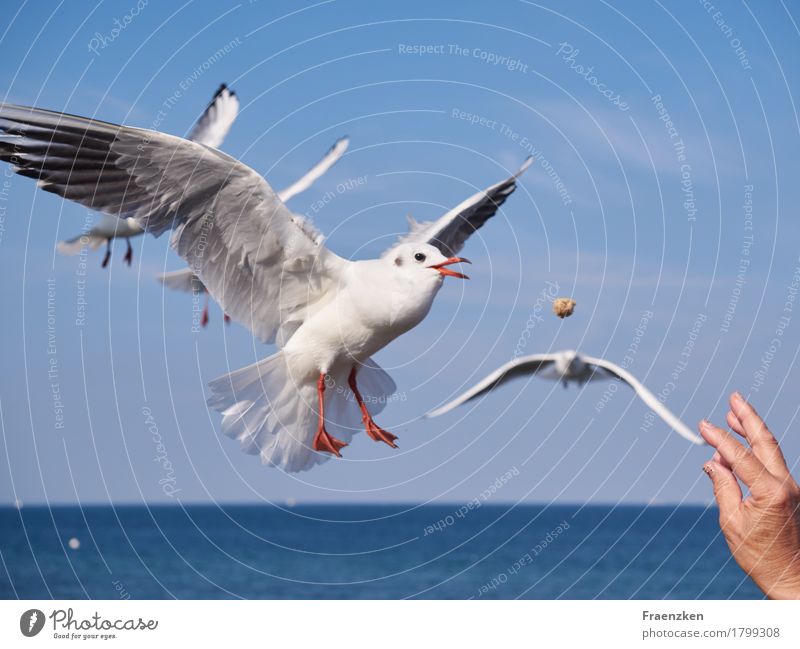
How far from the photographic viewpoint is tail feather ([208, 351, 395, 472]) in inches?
147

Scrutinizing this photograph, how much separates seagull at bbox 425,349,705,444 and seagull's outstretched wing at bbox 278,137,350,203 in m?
1.75

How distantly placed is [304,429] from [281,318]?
0.39 m

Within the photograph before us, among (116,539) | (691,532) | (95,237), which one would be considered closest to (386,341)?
(95,237)

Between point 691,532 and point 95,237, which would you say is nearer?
point 95,237

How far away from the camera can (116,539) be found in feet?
87.7

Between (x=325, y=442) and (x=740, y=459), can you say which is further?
(x=325, y=442)

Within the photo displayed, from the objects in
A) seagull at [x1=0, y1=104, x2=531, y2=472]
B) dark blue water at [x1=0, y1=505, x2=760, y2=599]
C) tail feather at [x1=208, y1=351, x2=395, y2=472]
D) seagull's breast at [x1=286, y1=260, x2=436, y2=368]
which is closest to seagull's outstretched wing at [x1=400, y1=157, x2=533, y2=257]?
seagull at [x1=0, y1=104, x2=531, y2=472]

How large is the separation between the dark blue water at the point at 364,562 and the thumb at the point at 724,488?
41.7 feet

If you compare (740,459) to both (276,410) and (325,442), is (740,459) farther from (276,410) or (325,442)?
(276,410)

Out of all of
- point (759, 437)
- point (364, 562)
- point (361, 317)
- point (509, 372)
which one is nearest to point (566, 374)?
point (509, 372)

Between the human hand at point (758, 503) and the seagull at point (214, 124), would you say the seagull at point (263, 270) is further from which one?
the seagull at point (214, 124)

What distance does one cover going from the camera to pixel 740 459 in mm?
2430

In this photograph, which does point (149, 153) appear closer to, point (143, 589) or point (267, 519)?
point (143, 589)

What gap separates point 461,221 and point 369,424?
3.27 ft
